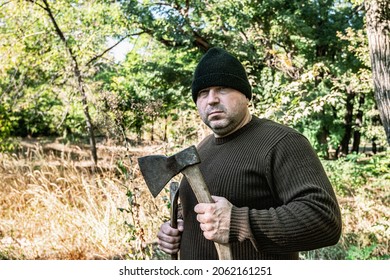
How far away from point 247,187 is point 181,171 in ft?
0.76

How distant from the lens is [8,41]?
7270mm

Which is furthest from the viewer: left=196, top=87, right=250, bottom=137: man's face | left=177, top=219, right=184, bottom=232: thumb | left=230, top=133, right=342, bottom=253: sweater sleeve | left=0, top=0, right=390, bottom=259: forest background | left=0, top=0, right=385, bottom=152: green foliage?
left=0, top=0, right=385, bottom=152: green foliage

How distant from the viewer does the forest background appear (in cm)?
396

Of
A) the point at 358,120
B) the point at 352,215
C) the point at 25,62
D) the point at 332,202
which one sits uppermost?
the point at 25,62

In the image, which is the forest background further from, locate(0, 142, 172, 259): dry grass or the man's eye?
the man's eye

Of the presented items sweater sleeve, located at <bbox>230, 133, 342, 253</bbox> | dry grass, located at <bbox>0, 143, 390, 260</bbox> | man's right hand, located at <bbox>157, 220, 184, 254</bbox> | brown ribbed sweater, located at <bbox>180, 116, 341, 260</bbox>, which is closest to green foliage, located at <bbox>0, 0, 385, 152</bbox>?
dry grass, located at <bbox>0, 143, 390, 260</bbox>

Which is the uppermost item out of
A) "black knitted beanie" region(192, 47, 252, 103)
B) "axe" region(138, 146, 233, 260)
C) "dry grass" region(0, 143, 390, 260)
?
"black knitted beanie" region(192, 47, 252, 103)

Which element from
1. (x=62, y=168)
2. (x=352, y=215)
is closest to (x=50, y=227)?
(x=62, y=168)

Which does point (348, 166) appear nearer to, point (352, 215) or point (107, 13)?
point (352, 215)

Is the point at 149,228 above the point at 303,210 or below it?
below

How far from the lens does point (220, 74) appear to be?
154 cm

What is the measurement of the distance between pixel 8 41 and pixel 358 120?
9.10m

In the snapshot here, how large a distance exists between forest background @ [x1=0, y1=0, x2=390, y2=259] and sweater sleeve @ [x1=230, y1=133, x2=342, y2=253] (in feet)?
6.64

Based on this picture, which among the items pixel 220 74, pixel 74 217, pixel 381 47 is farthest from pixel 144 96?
pixel 220 74
